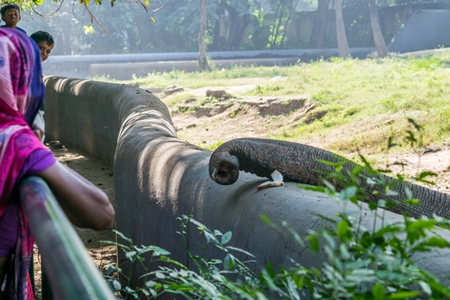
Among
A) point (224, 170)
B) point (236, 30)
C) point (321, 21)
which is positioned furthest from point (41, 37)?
point (236, 30)

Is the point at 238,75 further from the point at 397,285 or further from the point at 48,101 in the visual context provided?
the point at 397,285

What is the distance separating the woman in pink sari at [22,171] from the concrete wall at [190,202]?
27.3 inches

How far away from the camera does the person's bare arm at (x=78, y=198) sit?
5.69 feet

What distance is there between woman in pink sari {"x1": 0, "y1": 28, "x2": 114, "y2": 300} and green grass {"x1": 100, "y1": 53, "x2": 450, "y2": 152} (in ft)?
22.9

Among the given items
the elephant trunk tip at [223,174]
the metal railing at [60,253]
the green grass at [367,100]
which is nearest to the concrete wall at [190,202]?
the elephant trunk tip at [223,174]

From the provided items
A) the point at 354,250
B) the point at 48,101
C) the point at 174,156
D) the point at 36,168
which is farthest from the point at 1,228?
the point at 48,101

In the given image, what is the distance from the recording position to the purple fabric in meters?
1.76

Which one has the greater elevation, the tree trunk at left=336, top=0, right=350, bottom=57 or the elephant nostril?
the elephant nostril

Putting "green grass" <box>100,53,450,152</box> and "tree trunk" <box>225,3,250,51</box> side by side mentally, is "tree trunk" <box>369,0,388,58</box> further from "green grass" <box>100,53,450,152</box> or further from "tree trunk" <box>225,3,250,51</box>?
"tree trunk" <box>225,3,250,51</box>

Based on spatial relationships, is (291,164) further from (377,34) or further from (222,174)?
(377,34)

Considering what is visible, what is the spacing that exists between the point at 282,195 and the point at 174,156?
132 cm

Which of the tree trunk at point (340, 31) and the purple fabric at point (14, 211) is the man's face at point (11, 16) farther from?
the tree trunk at point (340, 31)

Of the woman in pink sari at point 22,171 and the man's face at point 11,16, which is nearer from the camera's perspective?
the woman in pink sari at point 22,171

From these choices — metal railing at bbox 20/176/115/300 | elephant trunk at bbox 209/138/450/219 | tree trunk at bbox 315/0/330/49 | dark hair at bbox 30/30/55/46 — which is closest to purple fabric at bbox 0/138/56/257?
metal railing at bbox 20/176/115/300
